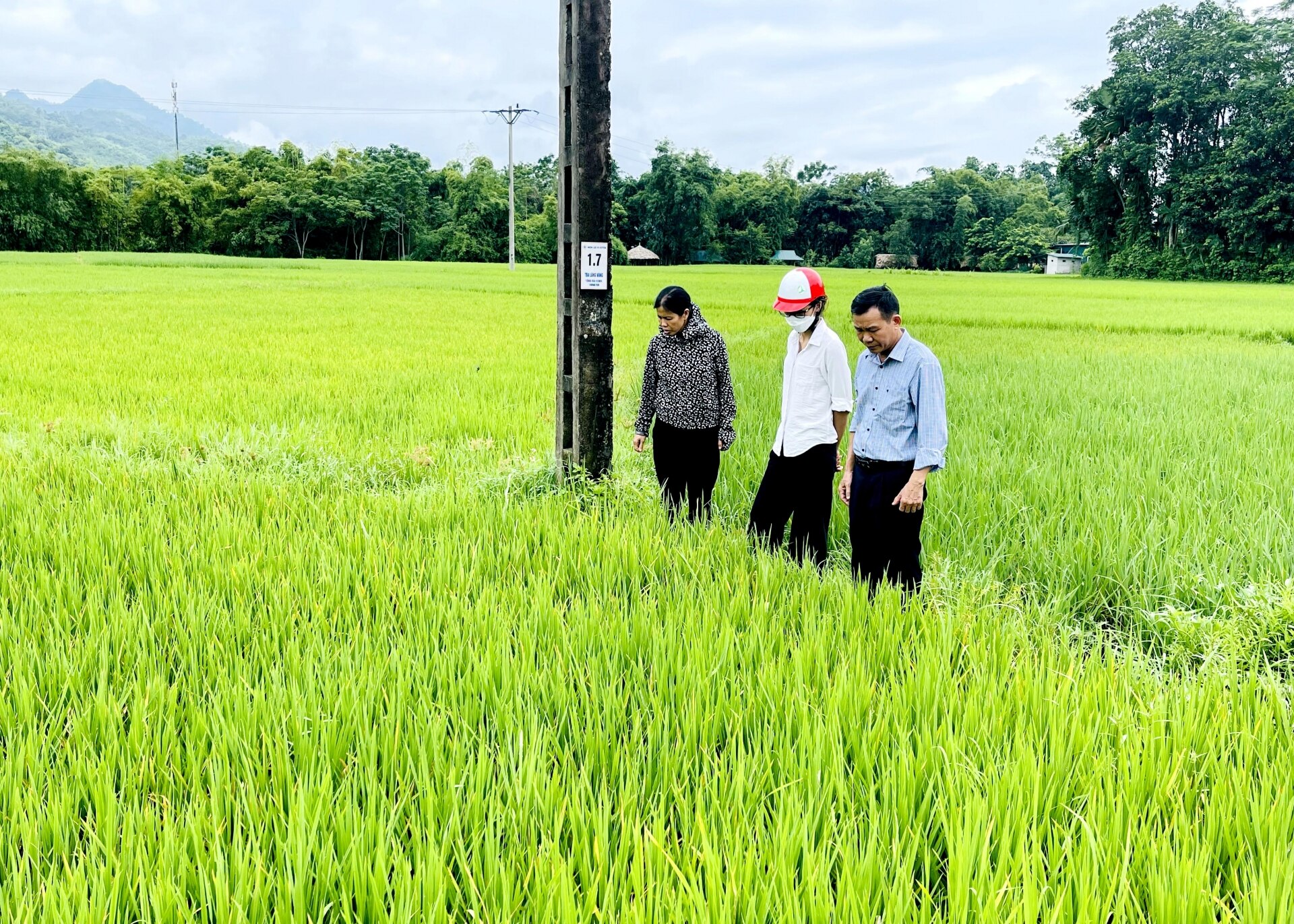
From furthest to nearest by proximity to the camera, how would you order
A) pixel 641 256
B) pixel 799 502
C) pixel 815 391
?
pixel 641 256 → pixel 799 502 → pixel 815 391

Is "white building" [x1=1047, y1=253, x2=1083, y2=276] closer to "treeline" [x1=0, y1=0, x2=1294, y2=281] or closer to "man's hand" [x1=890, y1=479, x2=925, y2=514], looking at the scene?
"treeline" [x1=0, y1=0, x2=1294, y2=281]

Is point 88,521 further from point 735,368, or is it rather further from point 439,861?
point 735,368

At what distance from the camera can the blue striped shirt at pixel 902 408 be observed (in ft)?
10.1

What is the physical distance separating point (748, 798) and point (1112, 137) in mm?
56552

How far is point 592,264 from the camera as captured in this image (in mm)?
4508

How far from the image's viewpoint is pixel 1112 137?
47844 millimetres

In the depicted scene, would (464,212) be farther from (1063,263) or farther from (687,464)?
(687,464)

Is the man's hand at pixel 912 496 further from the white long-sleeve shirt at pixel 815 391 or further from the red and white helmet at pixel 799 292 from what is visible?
the red and white helmet at pixel 799 292

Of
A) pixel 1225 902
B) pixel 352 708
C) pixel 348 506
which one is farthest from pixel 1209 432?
pixel 352 708

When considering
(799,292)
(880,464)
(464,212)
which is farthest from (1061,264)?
(880,464)

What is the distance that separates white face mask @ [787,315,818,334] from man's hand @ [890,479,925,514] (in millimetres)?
864

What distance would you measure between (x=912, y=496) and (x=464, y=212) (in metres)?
61.2

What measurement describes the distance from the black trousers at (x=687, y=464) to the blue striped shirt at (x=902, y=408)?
1065 millimetres

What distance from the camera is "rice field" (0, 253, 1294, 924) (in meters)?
1.43
